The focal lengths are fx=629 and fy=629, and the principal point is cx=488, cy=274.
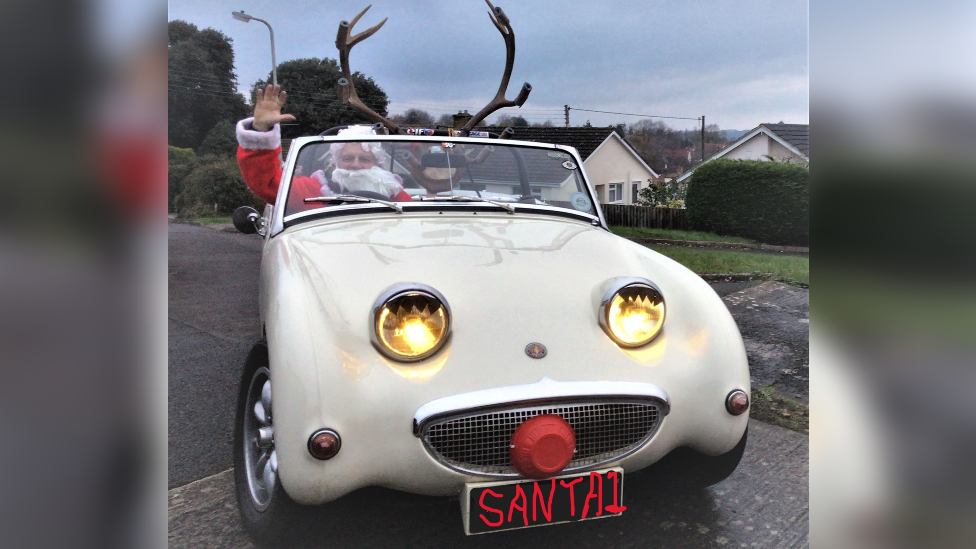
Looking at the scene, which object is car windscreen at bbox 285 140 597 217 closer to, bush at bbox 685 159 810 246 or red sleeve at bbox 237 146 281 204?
red sleeve at bbox 237 146 281 204

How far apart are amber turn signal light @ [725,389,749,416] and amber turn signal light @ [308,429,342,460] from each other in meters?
1.31

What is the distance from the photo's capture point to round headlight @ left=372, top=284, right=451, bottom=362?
77.0 inches

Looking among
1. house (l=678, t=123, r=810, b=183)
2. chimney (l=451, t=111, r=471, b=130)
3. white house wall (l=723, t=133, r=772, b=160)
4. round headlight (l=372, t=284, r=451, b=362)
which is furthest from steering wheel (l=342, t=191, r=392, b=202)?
white house wall (l=723, t=133, r=772, b=160)

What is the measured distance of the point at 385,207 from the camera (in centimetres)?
303

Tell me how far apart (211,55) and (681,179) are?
936 centimetres

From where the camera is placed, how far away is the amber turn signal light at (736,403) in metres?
2.16

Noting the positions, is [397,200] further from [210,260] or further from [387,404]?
[210,260]

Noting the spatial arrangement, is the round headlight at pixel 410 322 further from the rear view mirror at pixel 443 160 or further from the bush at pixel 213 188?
the bush at pixel 213 188

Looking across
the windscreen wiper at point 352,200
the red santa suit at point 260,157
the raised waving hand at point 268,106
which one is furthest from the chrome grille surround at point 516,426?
the raised waving hand at point 268,106
